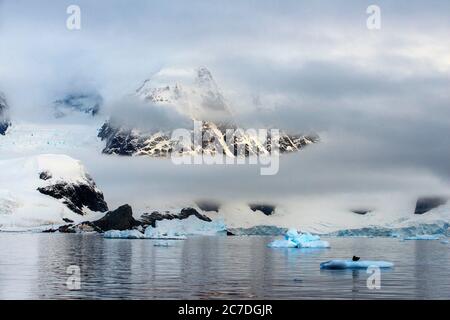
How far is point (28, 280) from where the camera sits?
61250 mm

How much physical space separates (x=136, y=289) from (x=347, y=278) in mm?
21719

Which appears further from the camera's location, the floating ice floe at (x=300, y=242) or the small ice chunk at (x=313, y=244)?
the floating ice floe at (x=300, y=242)

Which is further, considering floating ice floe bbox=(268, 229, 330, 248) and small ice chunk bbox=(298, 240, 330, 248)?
floating ice floe bbox=(268, 229, 330, 248)

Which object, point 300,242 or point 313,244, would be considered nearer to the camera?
point 300,242

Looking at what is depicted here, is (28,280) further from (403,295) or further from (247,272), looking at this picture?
(403,295)

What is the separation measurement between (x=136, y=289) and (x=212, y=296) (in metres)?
7.50

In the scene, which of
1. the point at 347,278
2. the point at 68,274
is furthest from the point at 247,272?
the point at 68,274

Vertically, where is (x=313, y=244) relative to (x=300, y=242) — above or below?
below

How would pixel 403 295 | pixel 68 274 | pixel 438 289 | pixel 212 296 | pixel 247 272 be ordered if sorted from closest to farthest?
pixel 212 296 → pixel 403 295 → pixel 438 289 → pixel 68 274 → pixel 247 272
